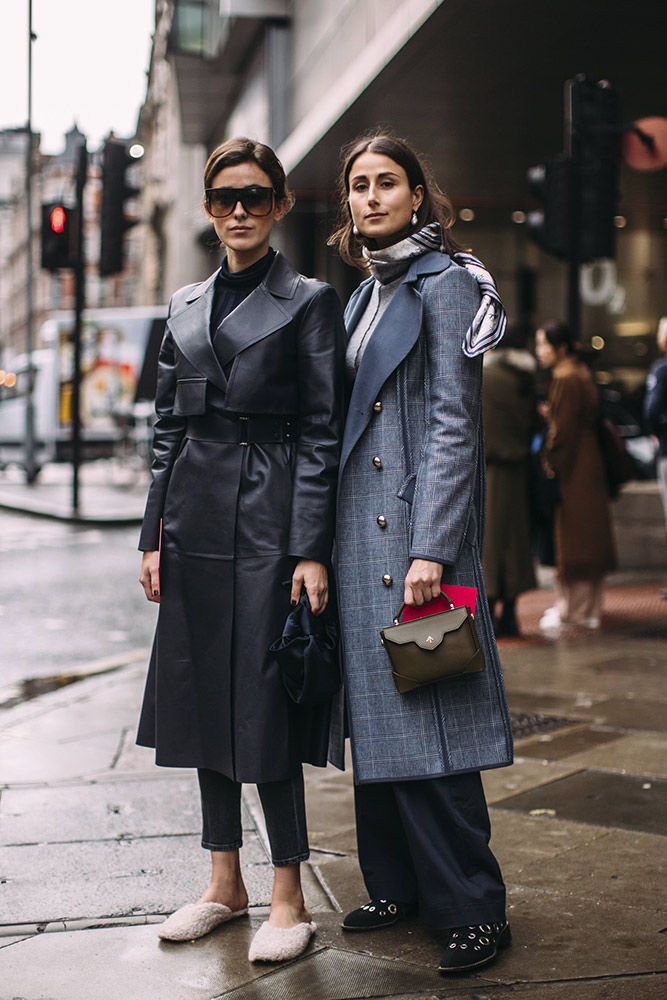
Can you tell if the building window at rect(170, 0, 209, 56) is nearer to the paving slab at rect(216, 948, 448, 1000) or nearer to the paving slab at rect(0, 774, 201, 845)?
the paving slab at rect(0, 774, 201, 845)

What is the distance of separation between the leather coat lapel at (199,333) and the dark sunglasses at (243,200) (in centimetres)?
19

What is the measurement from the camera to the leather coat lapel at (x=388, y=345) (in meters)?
3.07

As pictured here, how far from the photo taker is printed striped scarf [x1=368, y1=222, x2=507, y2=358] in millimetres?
3053

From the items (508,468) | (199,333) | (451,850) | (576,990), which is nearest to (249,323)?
(199,333)

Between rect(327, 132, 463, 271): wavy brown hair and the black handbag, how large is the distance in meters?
0.98

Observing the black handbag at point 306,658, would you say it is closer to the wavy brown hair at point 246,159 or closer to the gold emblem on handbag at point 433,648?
the gold emblem on handbag at point 433,648

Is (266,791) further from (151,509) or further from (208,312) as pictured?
(208,312)

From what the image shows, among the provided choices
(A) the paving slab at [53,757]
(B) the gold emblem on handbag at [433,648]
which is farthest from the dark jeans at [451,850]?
(A) the paving slab at [53,757]

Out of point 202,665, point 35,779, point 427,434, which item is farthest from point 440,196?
point 35,779

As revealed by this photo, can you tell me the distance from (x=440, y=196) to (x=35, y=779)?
9.35 ft

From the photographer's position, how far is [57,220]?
16.3m

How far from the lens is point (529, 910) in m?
3.30

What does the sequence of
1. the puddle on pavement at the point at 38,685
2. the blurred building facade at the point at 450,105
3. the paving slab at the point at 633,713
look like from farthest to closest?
the blurred building facade at the point at 450,105 → the puddle on pavement at the point at 38,685 → the paving slab at the point at 633,713

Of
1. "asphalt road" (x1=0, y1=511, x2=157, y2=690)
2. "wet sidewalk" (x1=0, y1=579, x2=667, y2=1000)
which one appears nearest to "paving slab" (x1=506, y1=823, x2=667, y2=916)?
"wet sidewalk" (x1=0, y1=579, x2=667, y2=1000)
